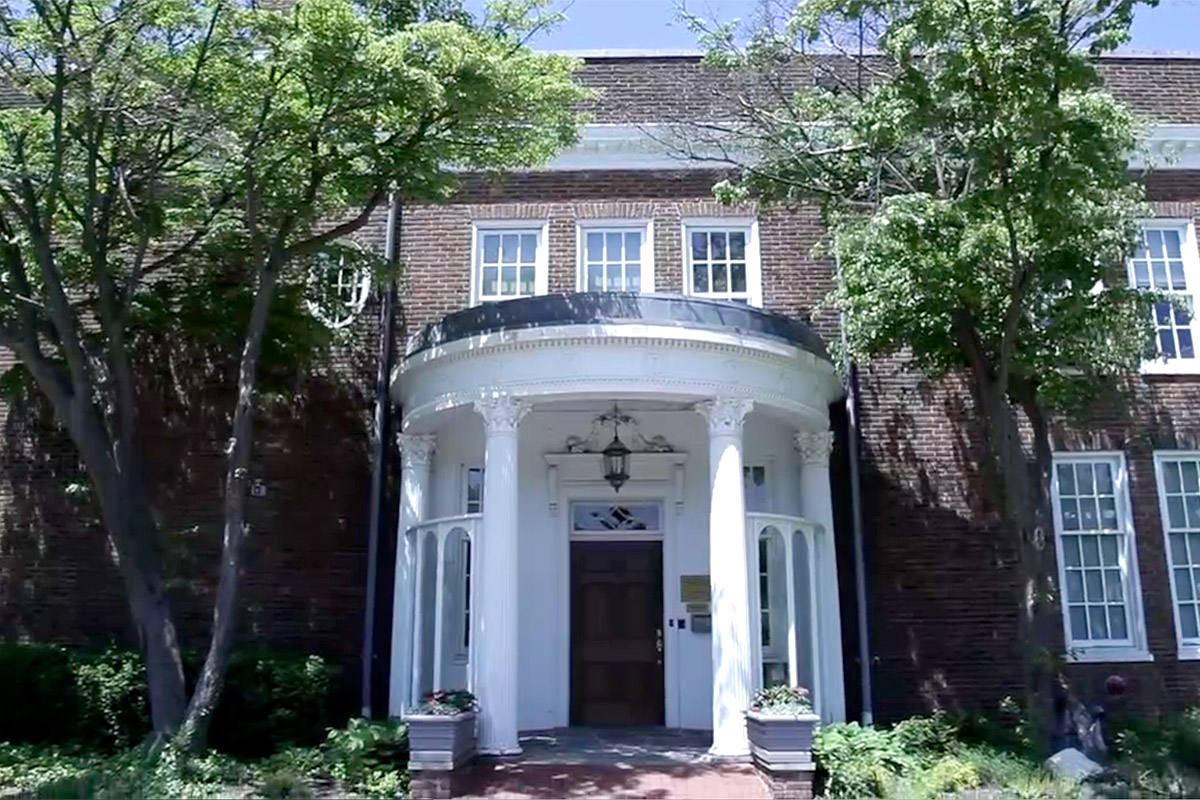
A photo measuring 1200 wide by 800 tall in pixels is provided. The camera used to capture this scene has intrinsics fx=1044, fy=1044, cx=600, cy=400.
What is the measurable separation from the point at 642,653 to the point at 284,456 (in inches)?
212

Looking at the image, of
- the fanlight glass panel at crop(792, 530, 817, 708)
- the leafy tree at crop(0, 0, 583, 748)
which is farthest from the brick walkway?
the leafy tree at crop(0, 0, 583, 748)

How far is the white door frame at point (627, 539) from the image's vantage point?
12.8m

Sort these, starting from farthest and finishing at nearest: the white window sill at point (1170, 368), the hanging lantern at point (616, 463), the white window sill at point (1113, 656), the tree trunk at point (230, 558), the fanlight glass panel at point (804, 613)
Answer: the white window sill at point (1170, 368)
the white window sill at point (1113, 656)
the hanging lantern at point (616, 463)
the fanlight glass panel at point (804, 613)
the tree trunk at point (230, 558)

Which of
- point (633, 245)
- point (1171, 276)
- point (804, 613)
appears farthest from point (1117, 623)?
point (633, 245)

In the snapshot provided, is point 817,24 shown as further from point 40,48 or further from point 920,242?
point 40,48

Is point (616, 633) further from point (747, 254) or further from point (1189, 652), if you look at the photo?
point (1189, 652)

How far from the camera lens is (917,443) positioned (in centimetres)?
1391

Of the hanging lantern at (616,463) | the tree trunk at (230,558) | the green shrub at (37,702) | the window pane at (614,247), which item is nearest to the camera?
the tree trunk at (230,558)

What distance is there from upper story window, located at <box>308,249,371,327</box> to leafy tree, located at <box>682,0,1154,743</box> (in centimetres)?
459

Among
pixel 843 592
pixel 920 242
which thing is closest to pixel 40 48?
pixel 920 242

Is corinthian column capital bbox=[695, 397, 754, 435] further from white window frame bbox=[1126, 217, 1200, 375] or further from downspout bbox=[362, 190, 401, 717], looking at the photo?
white window frame bbox=[1126, 217, 1200, 375]

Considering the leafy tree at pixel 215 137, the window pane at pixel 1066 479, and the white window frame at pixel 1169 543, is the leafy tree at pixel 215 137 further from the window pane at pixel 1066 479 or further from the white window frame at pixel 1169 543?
the white window frame at pixel 1169 543

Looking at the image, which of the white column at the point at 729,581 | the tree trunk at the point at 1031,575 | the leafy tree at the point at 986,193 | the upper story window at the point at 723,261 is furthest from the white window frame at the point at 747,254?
the tree trunk at the point at 1031,575

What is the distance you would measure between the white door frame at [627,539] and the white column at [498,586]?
2.19 metres
